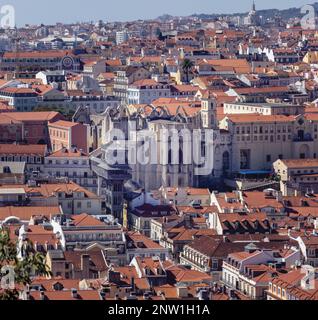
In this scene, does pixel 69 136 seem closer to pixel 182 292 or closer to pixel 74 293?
pixel 182 292

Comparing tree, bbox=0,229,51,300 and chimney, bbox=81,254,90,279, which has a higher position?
tree, bbox=0,229,51,300

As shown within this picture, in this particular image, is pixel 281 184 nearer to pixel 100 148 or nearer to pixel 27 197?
pixel 100 148

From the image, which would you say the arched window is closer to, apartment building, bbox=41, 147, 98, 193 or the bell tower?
the bell tower

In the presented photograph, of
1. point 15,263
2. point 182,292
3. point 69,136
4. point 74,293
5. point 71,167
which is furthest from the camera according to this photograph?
point 69,136

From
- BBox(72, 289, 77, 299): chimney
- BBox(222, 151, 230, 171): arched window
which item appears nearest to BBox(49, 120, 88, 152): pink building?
BBox(222, 151, 230, 171): arched window

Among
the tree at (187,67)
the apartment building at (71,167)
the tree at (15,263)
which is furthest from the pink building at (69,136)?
the tree at (15,263)

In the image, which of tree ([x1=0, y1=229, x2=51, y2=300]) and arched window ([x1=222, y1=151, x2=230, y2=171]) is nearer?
tree ([x1=0, y1=229, x2=51, y2=300])

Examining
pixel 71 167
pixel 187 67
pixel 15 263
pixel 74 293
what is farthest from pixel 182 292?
pixel 187 67
